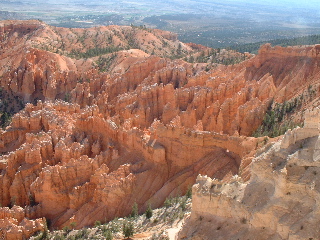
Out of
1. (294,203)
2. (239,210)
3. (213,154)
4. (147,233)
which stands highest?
(294,203)

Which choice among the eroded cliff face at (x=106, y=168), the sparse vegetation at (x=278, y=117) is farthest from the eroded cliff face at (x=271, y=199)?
the sparse vegetation at (x=278, y=117)

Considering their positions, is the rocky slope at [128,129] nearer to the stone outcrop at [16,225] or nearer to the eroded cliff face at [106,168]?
the eroded cliff face at [106,168]

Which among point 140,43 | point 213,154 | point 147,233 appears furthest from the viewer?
point 140,43

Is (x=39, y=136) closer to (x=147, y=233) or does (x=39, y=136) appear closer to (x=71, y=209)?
(x=71, y=209)

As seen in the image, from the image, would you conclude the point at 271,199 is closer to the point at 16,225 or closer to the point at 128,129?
the point at 16,225

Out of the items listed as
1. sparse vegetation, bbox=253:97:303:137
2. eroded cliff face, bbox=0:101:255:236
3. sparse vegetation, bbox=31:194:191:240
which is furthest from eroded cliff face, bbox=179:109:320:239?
sparse vegetation, bbox=253:97:303:137

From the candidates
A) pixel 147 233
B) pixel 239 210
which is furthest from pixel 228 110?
pixel 239 210

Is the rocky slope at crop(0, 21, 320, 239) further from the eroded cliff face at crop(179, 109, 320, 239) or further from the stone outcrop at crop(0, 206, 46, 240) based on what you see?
the eroded cliff face at crop(179, 109, 320, 239)
